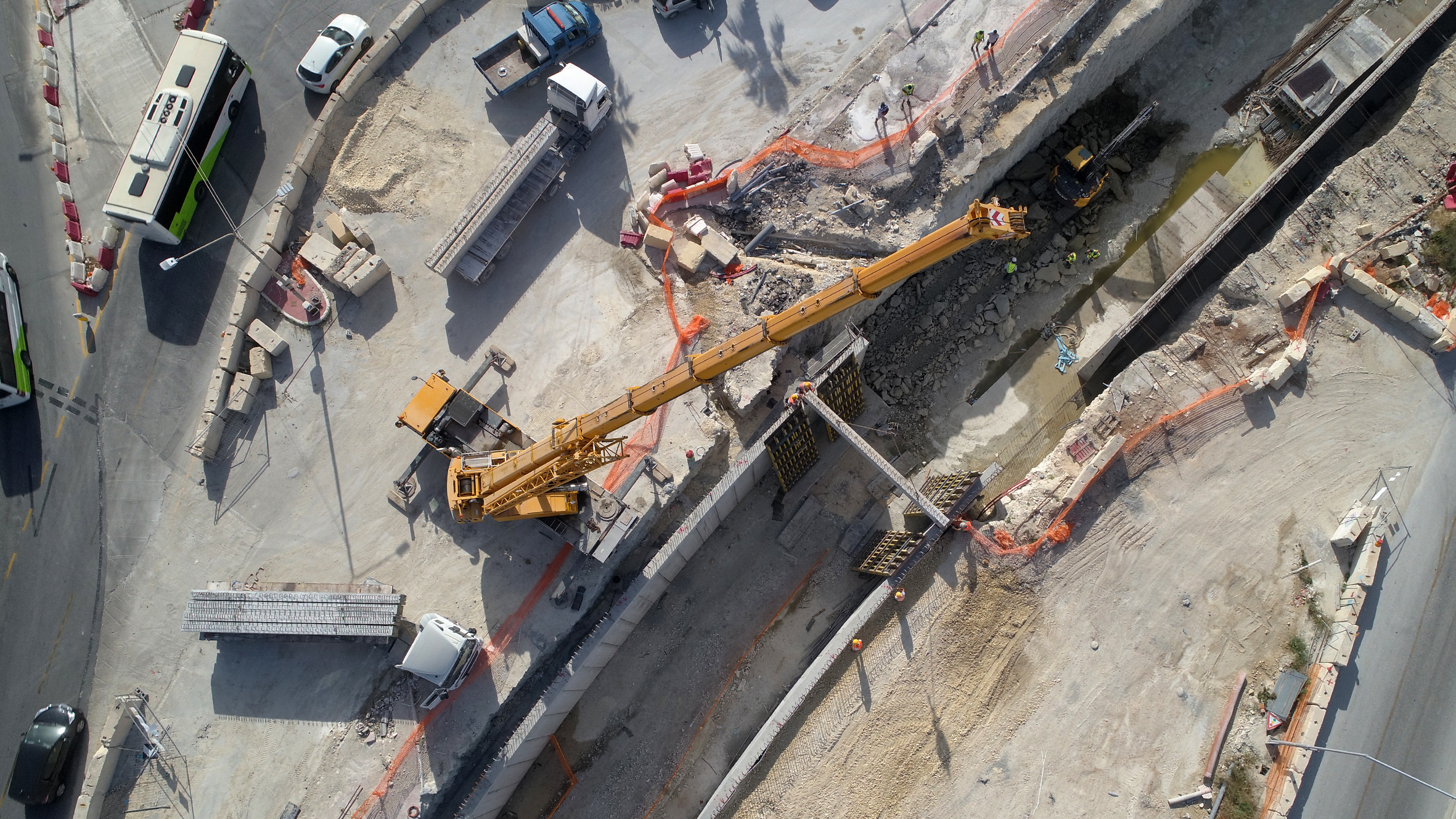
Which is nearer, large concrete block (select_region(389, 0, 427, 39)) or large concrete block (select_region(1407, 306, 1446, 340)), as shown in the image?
large concrete block (select_region(1407, 306, 1446, 340))

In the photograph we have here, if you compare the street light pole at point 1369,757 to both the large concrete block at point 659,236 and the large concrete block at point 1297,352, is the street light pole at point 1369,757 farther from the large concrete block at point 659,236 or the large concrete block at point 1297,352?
the large concrete block at point 659,236

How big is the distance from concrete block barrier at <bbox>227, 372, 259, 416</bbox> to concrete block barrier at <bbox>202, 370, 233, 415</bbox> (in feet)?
0.74

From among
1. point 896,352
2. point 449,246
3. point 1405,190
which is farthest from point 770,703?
point 1405,190

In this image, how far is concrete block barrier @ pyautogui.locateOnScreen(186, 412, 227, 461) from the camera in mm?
26406

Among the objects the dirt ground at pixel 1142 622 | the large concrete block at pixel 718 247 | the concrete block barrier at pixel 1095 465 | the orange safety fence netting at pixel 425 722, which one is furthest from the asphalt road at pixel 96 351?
the concrete block barrier at pixel 1095 465

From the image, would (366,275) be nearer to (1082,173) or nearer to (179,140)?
(179,140)

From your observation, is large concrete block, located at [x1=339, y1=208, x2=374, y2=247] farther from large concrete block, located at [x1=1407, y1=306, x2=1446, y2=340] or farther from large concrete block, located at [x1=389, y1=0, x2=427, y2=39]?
large concrete block, located at [x1=1407, y1=306, x2=1446, y2=340]

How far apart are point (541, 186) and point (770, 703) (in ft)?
66.2

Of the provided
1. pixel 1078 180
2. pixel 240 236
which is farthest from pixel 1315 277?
pixel 240 236

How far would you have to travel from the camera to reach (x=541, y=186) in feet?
91.7

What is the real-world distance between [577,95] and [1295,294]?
83.2 ft

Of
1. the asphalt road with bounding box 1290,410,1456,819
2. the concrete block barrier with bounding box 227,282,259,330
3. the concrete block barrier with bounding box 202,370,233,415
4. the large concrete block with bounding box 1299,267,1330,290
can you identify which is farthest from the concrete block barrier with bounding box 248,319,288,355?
the asphalt road with bounding box 1290,410,1456,819

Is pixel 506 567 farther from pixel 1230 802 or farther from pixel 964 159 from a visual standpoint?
pixel 1230 802

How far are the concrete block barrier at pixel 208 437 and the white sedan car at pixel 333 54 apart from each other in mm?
12376
